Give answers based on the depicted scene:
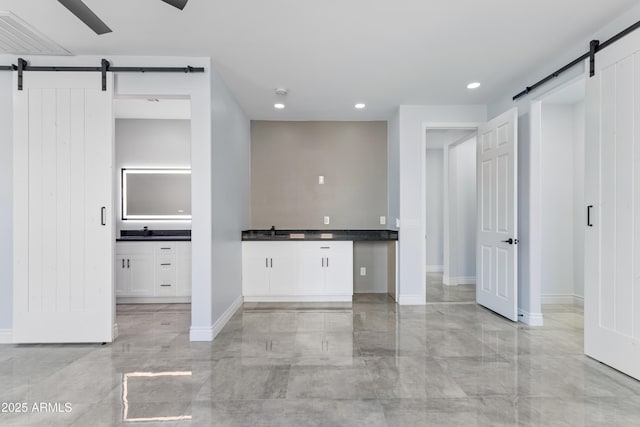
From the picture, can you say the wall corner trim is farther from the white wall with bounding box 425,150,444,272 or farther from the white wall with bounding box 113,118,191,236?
the white wall with bounding box 113,118,191,236

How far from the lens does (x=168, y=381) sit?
2.33 m

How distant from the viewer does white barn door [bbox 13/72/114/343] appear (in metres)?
3.01

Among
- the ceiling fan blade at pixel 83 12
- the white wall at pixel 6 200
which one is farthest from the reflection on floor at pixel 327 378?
the ceiling fan blade at pixel 83 12

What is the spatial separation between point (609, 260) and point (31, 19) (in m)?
4.94

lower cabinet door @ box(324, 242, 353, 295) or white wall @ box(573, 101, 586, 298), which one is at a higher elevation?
white wall @ box(573, 101, 586, 298)

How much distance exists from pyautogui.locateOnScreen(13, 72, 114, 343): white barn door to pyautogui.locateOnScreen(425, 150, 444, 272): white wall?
6.09m

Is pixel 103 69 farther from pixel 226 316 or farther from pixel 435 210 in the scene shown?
pixel 435 210

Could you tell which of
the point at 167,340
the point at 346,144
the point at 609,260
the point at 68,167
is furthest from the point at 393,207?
the point at 68,167

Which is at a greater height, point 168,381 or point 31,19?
point 31,19

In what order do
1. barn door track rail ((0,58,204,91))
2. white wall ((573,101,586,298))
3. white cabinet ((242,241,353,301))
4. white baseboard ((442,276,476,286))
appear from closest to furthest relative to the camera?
barn door track rail ((0,58,204,91)) → white wall ((573,101,586,298)) → white cabinet ((242,241,353,301)) → white baseboard ((442,276,476,286))

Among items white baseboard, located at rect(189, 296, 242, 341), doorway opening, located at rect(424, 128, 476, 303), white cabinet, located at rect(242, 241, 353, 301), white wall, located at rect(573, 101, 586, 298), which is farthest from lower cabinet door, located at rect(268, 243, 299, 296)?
white wall, located at rect(573, 101, 586, 298)

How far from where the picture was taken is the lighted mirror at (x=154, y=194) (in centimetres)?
510

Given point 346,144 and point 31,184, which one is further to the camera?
point 346,144

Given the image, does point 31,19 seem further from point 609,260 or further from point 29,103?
point 609,260
